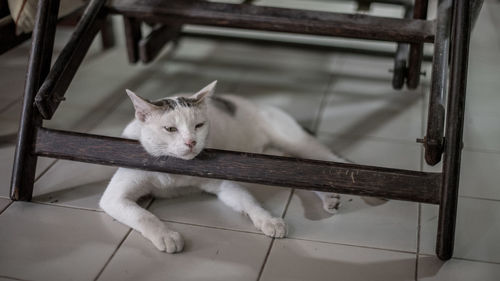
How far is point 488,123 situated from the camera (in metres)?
2.57

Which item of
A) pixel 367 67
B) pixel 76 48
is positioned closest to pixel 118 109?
pixel 76 48

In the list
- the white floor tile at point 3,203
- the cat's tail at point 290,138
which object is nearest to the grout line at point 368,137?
the cat's tail at point 290,138

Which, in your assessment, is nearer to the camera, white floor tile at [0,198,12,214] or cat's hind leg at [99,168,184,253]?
cat's hind leg at [99,168,184,253]

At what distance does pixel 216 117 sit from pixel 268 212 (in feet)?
1.32

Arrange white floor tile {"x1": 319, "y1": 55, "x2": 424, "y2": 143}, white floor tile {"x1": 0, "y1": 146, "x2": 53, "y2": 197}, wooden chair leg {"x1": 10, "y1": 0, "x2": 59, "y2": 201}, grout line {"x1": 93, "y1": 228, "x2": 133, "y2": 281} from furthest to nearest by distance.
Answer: white floor tile {"x1": 319, "y1": 55, "x2": 424, "y2": 143}
white floor tile {"x1": 0, "y1": 146, "x2": 53, "y2": 197}
wooden chair leg {"x1": 10, "y1": 0, "x2": 59, "y2": 201}
grout line {"x1": 93, "y1": 228, "x2": 133, "y2": 281}

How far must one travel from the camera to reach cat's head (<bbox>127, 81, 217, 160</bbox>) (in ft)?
5.59

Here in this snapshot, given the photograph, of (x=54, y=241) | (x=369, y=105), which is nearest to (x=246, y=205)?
(x=54, y=241)

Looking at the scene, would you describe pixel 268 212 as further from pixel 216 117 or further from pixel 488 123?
pixel 488 123

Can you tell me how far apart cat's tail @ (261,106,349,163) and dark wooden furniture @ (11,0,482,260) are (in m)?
0.32

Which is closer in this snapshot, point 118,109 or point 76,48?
point 76,48

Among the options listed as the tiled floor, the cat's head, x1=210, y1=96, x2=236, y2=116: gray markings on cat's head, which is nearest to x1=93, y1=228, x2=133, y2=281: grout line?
the tiled floor

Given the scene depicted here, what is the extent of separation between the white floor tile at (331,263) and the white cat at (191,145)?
80 millimetres

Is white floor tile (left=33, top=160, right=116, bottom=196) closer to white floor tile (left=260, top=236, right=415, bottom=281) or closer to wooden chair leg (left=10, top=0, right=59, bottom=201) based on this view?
wooden chair leg (left=10, top=0, right=59, bottom=201)

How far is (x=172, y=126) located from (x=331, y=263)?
0.59m
